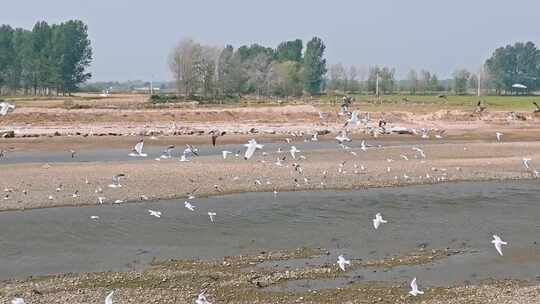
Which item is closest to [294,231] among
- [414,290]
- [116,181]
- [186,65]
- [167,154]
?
[414,290]

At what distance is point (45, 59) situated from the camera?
333ft

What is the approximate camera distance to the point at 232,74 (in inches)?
3979

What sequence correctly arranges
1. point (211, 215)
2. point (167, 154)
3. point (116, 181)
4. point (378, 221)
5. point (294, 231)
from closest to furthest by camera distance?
point (378, 221), point (294, 231), point (211, 215), point (116, 181), point (167, 154)

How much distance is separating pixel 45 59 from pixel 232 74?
2438cm

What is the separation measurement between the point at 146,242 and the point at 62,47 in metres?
88.6

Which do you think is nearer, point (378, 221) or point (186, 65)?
point (378, 221)

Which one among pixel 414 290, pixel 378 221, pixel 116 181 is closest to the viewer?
pixel 414 290

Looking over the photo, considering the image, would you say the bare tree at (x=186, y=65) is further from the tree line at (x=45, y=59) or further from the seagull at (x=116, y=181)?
the seagull at (x=116, y=181)

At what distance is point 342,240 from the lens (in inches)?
752

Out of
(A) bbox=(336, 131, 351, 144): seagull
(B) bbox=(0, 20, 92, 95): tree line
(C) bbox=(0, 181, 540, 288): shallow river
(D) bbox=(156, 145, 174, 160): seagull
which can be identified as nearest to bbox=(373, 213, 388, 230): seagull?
(C) bbox=(0, 181, 540, 288): shallow river

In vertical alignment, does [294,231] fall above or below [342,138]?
below

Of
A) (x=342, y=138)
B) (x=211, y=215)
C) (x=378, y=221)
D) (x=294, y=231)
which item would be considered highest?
(x=342, y=138)

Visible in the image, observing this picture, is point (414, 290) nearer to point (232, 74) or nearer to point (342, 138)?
point (342, 138)

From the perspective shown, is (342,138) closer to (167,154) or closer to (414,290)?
(167,154)
